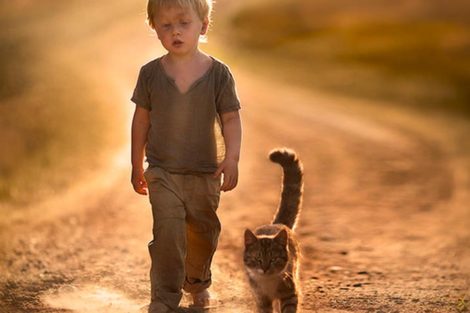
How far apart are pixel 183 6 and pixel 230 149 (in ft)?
2.90

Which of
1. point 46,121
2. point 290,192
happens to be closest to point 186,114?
point 290,192

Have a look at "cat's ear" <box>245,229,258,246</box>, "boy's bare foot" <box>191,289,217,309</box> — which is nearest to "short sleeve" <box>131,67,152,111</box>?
"cat's ear" <box>245,229,258,246</box>

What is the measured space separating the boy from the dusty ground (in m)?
0.64

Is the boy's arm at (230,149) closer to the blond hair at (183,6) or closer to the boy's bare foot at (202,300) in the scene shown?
the blond hair at (183,6)

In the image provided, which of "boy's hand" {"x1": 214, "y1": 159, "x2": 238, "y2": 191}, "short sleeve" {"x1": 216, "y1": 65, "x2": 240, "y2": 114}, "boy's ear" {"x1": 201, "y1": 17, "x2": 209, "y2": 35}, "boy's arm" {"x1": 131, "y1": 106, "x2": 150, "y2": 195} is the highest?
"boy's ear" {"x1": 201, "y1": 17, "x2": 209, "y2": 35}

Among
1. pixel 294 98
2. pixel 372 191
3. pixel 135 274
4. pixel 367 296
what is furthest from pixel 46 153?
pixel 294 98

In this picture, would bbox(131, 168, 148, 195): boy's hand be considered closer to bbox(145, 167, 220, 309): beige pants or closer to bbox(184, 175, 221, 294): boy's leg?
bbox(145, 167, 220, 309): beige pants

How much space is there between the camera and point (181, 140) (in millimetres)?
6004

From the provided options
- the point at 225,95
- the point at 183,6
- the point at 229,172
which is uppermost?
the point at 183,6

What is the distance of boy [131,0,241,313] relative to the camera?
5.97 metres

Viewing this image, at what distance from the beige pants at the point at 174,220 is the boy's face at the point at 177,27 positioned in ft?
2.44

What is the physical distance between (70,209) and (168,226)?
4.47m

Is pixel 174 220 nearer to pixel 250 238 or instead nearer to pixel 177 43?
pixel 250 238

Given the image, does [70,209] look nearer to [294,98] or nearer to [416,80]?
[294,98]
